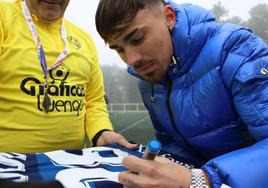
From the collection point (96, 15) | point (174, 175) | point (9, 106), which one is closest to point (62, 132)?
point (9, 106)

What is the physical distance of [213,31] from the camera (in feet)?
3.69

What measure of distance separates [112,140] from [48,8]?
A: 1.91ft

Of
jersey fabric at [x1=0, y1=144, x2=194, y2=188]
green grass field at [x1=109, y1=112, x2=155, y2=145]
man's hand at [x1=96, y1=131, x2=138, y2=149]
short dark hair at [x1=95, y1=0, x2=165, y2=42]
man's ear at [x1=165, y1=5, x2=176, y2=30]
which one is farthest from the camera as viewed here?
green grass field at [x1=109, y1=112, x2=155, y2=145]

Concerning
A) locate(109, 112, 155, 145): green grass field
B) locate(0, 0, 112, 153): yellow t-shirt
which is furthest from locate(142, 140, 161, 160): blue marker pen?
locate(109, 112, 155, 145): green grass field

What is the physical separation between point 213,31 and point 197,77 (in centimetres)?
16

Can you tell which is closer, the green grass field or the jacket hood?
the jacket hood

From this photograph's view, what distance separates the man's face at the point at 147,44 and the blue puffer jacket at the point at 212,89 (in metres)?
0.03

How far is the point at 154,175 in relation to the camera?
27.1 inches

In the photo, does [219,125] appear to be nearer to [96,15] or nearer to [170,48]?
[170,48]

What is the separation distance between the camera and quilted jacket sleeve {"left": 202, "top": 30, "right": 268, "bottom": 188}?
0.77m

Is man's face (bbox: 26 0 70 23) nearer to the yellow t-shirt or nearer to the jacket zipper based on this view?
the yellow t-shirt

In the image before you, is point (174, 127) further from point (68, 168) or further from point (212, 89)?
point (68, 168)

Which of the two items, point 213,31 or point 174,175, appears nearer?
point 174,175

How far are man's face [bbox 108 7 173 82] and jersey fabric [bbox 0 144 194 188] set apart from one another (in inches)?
11.6
